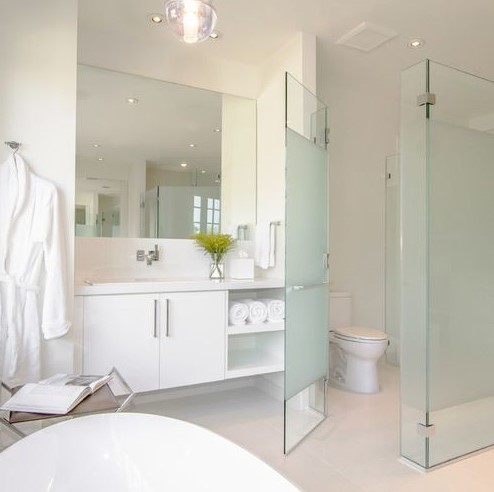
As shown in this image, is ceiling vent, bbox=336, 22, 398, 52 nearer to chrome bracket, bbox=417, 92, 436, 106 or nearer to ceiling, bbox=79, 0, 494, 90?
ceiling, bbox=79, 0, 494, 90

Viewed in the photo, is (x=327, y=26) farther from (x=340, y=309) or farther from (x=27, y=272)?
(x=27, y=272)

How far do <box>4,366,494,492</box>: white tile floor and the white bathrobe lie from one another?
1045mm

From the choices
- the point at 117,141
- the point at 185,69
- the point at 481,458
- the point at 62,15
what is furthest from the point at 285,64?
the point at 481,458

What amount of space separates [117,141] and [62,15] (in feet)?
2.96

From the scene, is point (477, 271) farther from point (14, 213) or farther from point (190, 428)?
point (14, 213)

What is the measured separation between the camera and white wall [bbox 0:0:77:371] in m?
2.08

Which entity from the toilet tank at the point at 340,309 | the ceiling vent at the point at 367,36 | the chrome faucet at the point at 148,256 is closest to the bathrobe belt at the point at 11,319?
the chrome faucet at the point at 148,256

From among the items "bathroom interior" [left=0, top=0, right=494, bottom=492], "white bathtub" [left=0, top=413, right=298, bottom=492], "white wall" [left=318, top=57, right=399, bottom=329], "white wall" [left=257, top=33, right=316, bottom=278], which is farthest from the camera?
"white wall" [left=318, top=57, right=399, bottom=329]

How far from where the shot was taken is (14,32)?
209 centimetres

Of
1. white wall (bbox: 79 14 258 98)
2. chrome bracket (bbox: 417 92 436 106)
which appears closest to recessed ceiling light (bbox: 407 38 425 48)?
chrome bracket (bbox: 417 92 436 106)

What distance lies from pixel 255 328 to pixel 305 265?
58cm

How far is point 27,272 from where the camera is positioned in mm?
2064

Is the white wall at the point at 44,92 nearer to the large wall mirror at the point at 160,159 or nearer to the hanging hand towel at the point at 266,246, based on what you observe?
the large wall mirror at the point at 160,159

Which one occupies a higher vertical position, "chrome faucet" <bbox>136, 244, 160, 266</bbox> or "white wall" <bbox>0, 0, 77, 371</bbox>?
"white wall" <bbox>0, 0, 77, 371</bbox>
